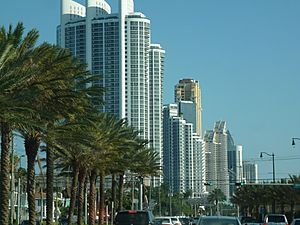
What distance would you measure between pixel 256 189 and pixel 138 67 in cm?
3487

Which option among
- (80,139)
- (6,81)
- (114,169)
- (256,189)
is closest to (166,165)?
(256,189)

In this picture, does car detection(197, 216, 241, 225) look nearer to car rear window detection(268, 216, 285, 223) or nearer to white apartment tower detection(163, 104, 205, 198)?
car rear window detection(268, 216, 285, 223)

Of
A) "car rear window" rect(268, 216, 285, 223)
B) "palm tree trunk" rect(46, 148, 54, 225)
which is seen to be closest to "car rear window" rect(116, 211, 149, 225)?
"palm tree trunk" rect(46, 148, 54, 225)

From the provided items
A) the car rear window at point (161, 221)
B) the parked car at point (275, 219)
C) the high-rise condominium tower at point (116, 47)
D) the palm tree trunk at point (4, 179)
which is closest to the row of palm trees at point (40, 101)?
the palm tree trunk at point (4, 179)

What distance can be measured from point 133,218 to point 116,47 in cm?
7461

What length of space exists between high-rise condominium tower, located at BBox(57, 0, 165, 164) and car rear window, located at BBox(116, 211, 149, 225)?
66.4 meters

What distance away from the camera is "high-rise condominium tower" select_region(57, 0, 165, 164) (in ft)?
338

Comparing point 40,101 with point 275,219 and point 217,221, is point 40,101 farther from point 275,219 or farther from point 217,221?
point 275,219

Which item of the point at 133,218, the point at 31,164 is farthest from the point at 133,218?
the point at 31,164

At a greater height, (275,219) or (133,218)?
(133,218)

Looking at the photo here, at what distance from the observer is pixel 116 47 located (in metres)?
106

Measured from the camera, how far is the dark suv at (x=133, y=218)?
1304 inches

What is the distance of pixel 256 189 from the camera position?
411 feet

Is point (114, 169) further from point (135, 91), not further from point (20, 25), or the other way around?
point (135, 91)
